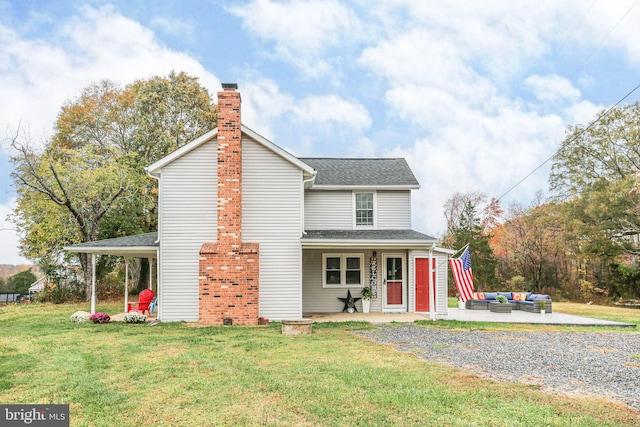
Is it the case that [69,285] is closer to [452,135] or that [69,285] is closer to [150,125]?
[150,125]

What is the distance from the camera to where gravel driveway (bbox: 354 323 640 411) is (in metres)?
7.27

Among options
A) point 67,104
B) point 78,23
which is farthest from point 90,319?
point 67,104

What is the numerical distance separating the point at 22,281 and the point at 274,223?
25240 millimetres

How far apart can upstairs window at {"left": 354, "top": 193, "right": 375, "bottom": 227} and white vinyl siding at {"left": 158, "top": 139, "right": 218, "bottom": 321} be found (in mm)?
5562

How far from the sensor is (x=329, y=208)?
18078 mm

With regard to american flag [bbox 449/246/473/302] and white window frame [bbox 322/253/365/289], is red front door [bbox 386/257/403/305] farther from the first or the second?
american flag [bbox 449/246/473/302]

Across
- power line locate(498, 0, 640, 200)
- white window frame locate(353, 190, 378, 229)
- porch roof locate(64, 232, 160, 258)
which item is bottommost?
porch roof locate(64, 232, 160, 258)

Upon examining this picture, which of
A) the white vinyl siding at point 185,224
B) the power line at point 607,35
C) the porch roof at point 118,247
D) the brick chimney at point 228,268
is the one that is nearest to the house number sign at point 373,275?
the brick chimney at point 228,268

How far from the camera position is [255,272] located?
1412 centimetres

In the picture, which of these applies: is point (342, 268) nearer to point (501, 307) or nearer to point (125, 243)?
point (501, 307)

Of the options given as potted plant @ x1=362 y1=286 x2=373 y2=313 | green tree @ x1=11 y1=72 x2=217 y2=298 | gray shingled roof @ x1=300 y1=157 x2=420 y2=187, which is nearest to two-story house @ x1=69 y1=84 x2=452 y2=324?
gray shingled roof @ x1=300 y1=157 x2=420 y2=187

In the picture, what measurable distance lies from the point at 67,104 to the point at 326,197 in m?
22.5

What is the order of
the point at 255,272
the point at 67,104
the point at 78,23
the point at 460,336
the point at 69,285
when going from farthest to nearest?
the point at 67,104, the point at 69,285, the point at 78,23, the point at 255,272, the point at 460,336

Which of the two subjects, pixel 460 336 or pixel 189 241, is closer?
pixel 460 336
